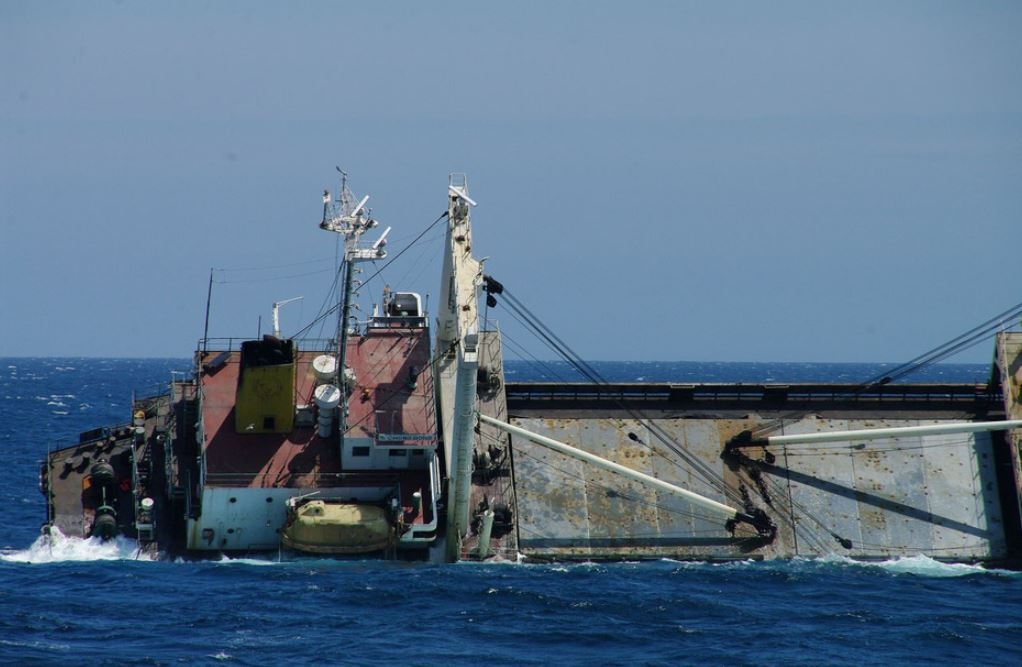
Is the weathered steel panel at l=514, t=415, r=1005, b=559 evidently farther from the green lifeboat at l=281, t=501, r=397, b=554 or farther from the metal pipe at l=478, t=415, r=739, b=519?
the green lifeboat at l=281, t=501, r=397, b=554

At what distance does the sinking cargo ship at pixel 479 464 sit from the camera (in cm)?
5875

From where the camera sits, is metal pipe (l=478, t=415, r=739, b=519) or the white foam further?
metal pipe (l=478, t=415, r=739, b=519)

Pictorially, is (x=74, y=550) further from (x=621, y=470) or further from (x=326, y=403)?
(x=621, y=470)

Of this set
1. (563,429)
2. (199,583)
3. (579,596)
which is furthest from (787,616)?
(199,583)

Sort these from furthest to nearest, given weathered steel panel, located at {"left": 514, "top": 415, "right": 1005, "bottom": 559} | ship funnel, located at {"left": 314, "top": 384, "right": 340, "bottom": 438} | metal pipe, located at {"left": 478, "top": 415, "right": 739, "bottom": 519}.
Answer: weathered steel panel, located at {"left": 514, "top": 415, "right": 1005, "bottom": 559}, ship funnel, located at {"left": 314, "top": 384, "right": 340, "bottom": 438}, metal pipe, located at {"left": 478, "top": 415, "right": 739, "bottom": 519}

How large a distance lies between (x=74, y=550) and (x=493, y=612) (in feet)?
65.1

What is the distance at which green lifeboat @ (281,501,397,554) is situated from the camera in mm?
57469

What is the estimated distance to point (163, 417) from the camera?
66625mm

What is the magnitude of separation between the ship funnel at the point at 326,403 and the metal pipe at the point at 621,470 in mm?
6954

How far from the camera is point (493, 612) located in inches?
1980

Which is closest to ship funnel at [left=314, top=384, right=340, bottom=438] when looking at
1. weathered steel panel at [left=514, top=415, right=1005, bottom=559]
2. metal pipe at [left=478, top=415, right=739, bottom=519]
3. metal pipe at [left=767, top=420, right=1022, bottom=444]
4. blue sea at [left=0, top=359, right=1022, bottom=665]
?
blue sea at [left=0, top=359, right=1022, bottom=665]

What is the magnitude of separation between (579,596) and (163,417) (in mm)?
24510

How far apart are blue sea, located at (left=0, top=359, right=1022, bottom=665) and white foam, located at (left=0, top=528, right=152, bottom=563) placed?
0.08m

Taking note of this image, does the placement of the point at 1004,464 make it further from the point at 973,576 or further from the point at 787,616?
the point at 787,616
